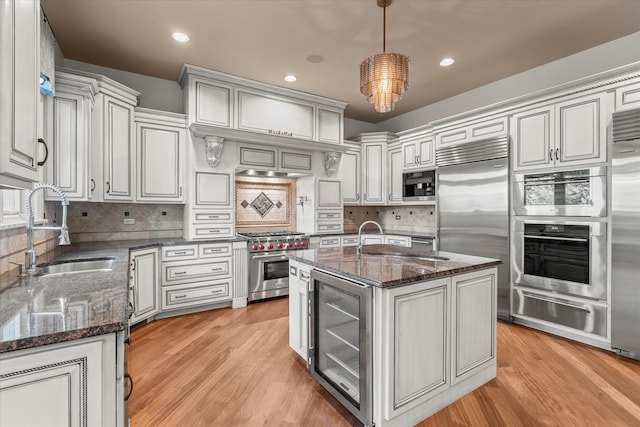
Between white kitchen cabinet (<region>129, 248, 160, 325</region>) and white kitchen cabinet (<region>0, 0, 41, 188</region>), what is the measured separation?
2.06 meters

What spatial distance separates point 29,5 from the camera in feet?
4.01

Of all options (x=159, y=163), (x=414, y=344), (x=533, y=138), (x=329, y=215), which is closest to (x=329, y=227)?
(x=329, y=215)

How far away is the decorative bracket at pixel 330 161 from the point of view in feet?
15.9

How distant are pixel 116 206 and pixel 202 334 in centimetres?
194

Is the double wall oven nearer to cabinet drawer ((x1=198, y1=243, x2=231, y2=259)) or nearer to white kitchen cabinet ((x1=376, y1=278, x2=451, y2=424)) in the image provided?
white kitchen cabinet ((x1=376, y1=278, x2=451, y2=424))

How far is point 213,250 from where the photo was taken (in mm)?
3846

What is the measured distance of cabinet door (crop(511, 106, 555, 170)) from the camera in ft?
10.3

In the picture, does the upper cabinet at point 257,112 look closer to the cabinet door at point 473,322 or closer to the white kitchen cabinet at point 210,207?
the white kitchen cabinet at point 210,207

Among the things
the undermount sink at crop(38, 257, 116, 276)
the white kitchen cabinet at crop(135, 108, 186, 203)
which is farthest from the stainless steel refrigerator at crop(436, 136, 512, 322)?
the undermount sink at crop(38, 257, 116, 276)

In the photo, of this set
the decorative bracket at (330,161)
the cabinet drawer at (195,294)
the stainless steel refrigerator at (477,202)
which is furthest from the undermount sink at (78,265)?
the stainless steel refrigerator at (477,202)

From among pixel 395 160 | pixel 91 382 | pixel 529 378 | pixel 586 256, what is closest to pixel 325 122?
pixel 395 160

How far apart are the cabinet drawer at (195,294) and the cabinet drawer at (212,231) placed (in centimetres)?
58

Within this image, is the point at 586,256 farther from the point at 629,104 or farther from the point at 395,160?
the point at 395,160

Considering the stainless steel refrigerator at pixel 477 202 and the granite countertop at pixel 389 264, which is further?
the stainless steel refrigerator at pixel 477 202
